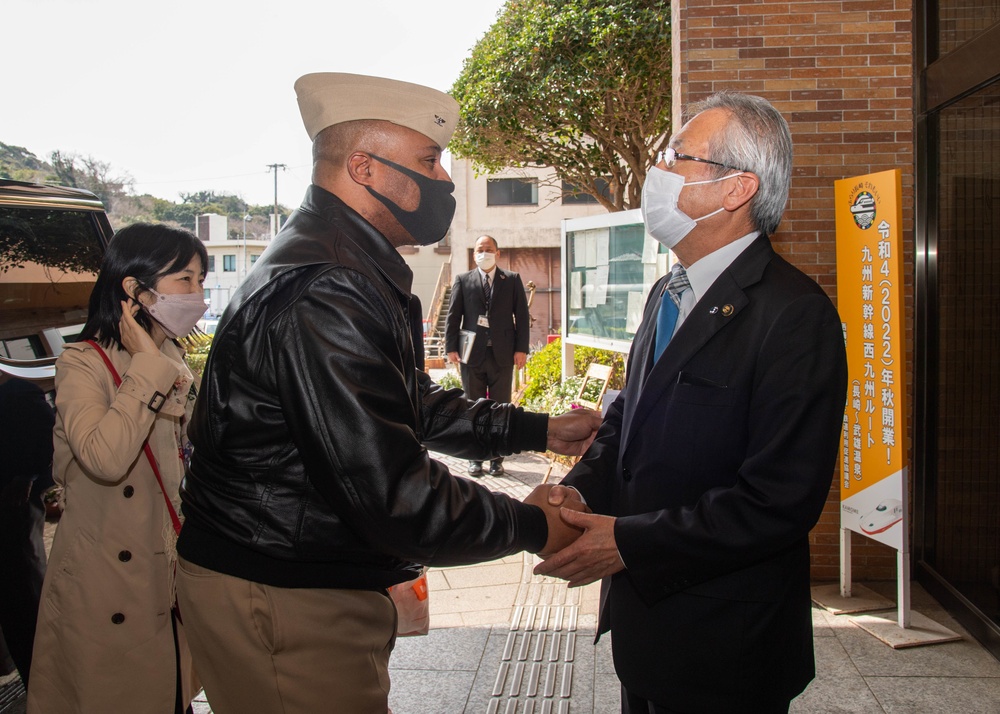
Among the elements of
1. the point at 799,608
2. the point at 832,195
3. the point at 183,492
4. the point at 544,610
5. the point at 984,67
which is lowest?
the point at 544,610

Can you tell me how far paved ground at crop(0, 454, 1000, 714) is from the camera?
138 inches

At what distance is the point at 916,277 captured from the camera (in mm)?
4766

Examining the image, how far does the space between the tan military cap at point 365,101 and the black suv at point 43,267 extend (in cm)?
198

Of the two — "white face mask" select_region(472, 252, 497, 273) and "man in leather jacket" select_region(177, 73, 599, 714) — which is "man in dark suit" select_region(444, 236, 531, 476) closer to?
"white face mask" select_region(472, 252, 497, 273)

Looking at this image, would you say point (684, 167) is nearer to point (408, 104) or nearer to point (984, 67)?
point (408, 104)

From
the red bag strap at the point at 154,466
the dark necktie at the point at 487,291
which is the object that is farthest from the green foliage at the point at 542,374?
the red bag strap at the point at 154,466

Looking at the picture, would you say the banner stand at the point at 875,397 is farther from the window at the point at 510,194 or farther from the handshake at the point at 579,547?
the window at the point at 510,194

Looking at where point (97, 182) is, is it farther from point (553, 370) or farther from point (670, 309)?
point (670, 309)

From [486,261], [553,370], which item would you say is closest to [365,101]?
[486,261]

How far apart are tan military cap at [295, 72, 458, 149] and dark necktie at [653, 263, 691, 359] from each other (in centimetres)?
76

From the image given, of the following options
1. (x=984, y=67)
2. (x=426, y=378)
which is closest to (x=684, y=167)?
(x=426, y=378)

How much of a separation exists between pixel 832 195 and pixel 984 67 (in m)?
1.06

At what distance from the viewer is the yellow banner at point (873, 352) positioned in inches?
164

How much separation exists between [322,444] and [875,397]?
12.2ft
